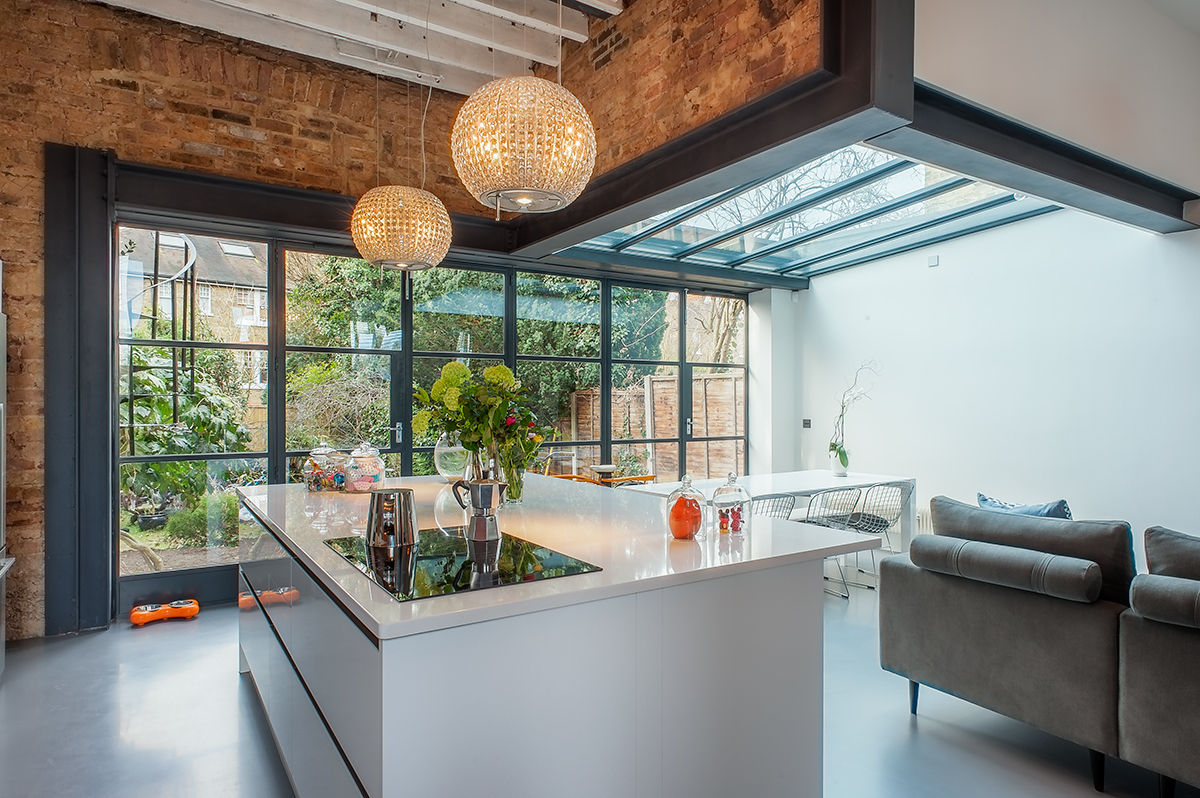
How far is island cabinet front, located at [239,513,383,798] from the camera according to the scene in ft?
4.96

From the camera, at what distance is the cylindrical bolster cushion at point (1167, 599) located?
2193 millimetres

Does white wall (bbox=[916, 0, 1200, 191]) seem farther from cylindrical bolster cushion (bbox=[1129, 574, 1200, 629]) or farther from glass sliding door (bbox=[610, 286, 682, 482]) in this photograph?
glass sliding door (bbox=[610, 286, 682, 482])

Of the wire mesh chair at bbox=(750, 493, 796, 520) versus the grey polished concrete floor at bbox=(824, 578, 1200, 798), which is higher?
the wire mesh chair at bbox=(750, 493, 796, 520)

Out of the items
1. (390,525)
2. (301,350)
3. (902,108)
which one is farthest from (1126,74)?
(301,350)

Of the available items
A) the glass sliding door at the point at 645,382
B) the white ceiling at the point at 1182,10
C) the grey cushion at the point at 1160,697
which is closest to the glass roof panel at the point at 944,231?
the white ceiling at the point at 1182,10

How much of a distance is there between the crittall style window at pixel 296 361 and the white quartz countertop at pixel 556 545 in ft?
3.08

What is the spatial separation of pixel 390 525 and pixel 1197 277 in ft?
18.6

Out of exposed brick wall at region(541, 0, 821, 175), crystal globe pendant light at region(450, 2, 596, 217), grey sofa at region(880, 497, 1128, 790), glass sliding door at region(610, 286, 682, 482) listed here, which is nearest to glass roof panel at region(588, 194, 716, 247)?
glass sliding door at region(610, 286, 682, 482)

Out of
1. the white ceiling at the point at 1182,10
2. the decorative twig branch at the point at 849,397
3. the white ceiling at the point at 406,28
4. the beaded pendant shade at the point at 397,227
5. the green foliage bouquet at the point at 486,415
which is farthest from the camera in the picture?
the decorative twig branch at the point at 849,397

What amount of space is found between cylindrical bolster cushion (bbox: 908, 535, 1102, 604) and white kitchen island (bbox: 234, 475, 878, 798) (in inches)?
36.3

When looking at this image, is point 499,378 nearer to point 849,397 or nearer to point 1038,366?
point 1038,366

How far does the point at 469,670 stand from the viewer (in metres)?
1.48

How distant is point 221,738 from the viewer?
2.95 metres

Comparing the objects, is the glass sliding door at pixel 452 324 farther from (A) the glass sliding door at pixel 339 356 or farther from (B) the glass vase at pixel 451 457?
(B) the glass vase at pixel 451 457
